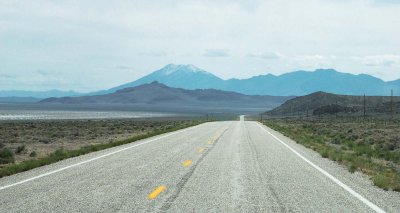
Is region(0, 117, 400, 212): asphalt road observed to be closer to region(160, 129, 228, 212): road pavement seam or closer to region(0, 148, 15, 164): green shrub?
region(160, 129, 228, 212): road pavement seam

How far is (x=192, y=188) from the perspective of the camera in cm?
1038

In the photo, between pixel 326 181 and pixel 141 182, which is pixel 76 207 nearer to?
pixel 141 182

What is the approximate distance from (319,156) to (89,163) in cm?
881

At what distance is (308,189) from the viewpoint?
1057 cm

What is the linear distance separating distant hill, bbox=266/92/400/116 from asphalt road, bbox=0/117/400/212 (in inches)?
4125

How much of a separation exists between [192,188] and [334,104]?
5078 inches

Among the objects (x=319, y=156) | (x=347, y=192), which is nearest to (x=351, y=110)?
(x=319, y=156)

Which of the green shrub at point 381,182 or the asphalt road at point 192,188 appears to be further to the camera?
the green shrub at point 381,182

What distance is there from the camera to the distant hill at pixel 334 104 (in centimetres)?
12544

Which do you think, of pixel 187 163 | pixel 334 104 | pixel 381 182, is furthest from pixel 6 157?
pixel 334 104

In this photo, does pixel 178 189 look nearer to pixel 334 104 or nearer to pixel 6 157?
pixel 6 157

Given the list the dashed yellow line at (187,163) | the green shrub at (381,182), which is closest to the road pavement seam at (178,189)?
the dashed yellow line at (187,163)

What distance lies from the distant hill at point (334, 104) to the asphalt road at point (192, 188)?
104784 millimetres

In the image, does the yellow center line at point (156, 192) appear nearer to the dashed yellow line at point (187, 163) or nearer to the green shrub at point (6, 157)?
the dashed yellow line at point (187, 163)
